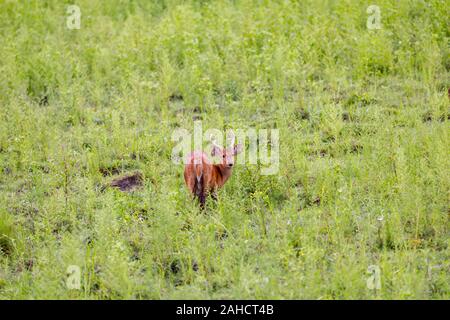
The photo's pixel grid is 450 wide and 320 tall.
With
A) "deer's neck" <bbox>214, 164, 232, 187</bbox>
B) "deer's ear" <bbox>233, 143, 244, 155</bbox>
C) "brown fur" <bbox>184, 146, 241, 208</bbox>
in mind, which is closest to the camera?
"brown fur" <bbox>184, 146, 241, 208</bbox>

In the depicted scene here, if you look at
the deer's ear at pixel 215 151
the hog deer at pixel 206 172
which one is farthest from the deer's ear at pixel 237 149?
the deer's ear at pixel 215 151

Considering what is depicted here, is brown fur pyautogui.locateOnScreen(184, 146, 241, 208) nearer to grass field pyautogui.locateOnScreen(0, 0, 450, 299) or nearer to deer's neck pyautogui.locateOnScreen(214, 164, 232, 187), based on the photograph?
Answer: deer's neck pyautogui.locateOnScreen(214, 164, 232, 187)

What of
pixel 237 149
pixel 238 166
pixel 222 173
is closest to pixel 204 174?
pixel 222 173

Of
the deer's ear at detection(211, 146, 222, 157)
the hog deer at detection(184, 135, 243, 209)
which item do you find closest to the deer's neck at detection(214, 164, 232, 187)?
the hog deer at detection(184, 135, 243, 209)

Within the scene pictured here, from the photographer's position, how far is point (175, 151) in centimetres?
716

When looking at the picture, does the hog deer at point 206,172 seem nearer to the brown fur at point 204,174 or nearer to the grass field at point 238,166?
the brown fur at point 204,174

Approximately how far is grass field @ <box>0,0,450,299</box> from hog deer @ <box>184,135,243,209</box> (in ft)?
0.51

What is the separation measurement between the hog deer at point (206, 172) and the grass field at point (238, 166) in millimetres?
156

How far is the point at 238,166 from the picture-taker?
6340mm

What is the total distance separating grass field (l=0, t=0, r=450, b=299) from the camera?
508 cm
